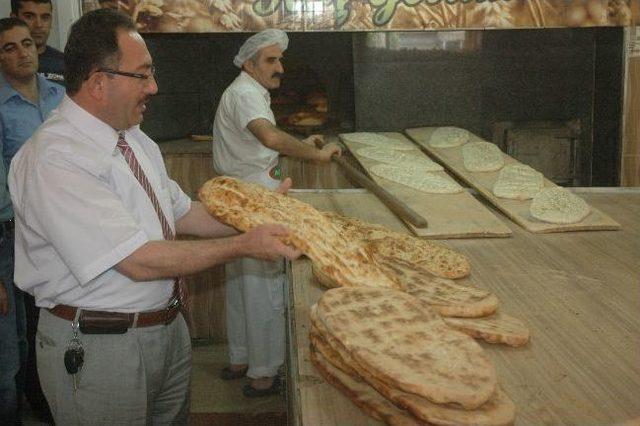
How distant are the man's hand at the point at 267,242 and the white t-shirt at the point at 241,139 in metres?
2.40

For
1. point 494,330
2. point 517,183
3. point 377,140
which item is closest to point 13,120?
point 377,140

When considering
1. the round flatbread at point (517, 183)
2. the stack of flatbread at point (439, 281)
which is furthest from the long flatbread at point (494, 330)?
the round flatbread at point (517, 183)

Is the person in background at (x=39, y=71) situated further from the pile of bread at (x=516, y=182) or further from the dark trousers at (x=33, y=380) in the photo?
the pile of bread at (x=516, y=182)

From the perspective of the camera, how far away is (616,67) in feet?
15.4

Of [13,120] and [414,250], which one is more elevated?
[13,120]

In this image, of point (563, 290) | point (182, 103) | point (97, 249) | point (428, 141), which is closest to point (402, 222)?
point (563, 290)

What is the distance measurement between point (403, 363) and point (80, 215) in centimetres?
98

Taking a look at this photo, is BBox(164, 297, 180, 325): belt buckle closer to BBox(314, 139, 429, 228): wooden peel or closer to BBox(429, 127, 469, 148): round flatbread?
BBox(314, 139, 429, 228): wooden peel

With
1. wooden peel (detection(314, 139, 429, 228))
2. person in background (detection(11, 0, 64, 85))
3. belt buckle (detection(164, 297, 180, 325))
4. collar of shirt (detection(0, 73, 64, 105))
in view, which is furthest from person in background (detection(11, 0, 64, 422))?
wooden peel (detection(314, 139, 429, 228))

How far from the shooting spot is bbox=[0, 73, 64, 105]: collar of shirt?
357cm

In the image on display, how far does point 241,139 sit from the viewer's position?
4430 millimetres

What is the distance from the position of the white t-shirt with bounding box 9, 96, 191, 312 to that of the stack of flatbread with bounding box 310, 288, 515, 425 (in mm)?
632

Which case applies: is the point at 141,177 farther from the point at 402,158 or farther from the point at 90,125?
the point at 402,158

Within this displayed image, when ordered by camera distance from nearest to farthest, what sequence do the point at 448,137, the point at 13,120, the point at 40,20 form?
the point at 13,120 < the point at 40,20 < the point at 448,137
